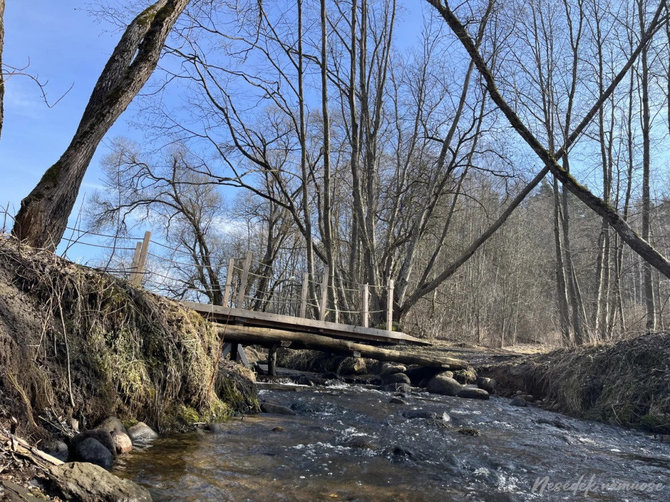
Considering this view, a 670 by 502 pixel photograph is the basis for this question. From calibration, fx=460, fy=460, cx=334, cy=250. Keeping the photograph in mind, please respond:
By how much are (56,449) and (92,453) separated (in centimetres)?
23

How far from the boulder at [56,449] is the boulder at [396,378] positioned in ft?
30.1

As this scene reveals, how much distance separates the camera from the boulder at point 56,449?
3191 mm

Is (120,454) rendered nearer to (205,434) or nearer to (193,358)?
(205,434)

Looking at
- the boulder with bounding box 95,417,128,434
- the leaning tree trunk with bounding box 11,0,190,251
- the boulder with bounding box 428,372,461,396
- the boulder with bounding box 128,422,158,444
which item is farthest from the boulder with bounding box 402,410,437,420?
the leaning tree trunk with bounding box 11,0,190,251

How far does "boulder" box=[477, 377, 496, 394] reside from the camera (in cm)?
1060

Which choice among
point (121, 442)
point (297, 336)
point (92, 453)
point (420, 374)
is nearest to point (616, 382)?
point (420, 374)

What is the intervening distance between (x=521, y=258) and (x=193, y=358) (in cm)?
2454

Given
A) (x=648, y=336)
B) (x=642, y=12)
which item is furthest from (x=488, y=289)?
(x=648, y=336)

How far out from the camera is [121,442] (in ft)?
12.2

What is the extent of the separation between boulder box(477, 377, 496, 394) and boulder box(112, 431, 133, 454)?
865 centimetres

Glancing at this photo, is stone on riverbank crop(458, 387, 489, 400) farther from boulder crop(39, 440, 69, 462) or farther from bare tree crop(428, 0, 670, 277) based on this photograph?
boulder crop(39, 440, 69, 462)

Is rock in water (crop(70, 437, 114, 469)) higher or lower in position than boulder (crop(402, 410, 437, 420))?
higher

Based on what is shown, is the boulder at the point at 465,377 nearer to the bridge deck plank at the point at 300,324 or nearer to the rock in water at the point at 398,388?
the rock in water at the point at 398,388

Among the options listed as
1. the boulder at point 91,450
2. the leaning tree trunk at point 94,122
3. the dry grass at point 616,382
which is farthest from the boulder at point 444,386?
the leaning tree trunk at point 94,122
